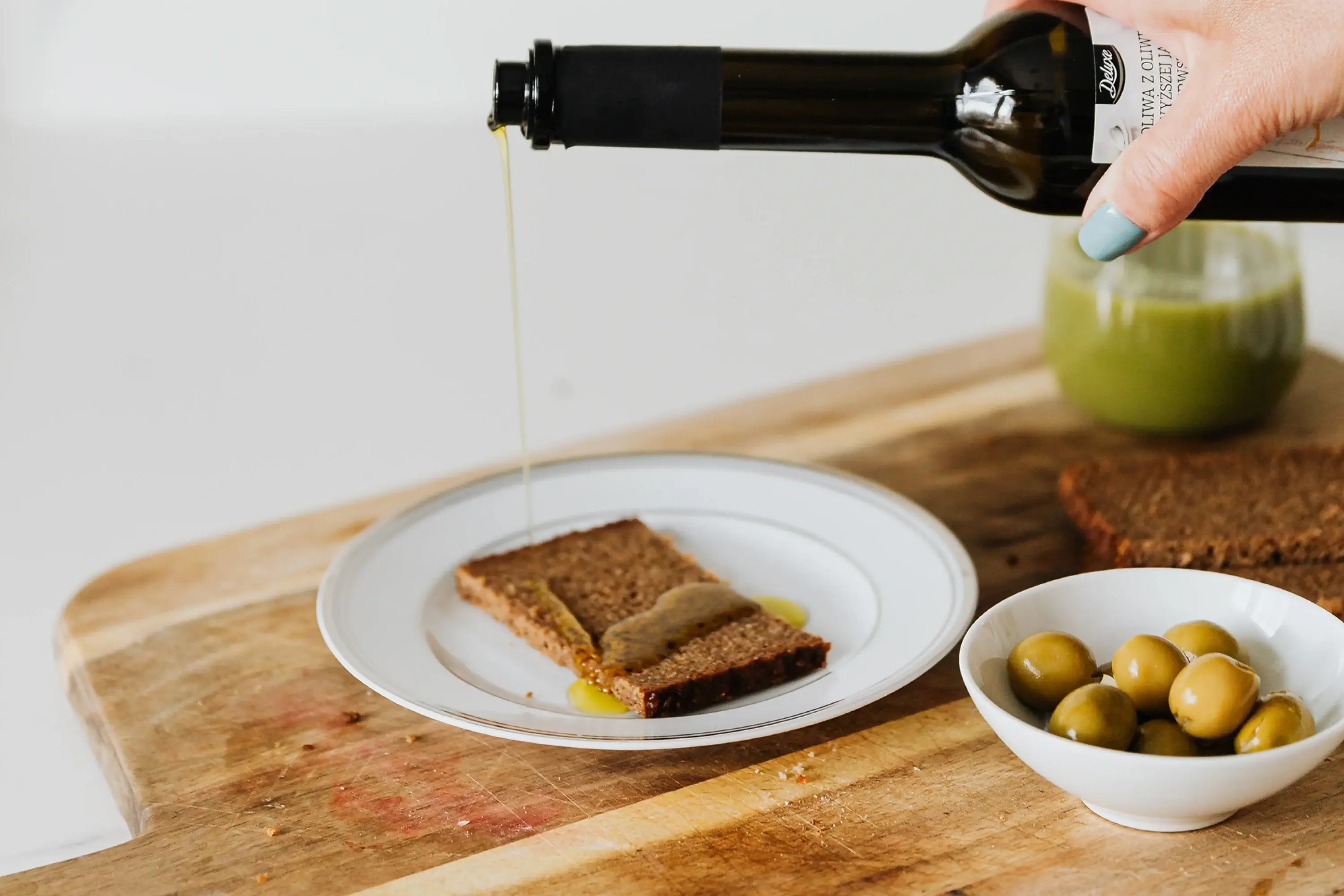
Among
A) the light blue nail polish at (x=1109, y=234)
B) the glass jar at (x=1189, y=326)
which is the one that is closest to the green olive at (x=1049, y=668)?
the light blue nail polish at (x=1109, y=234)

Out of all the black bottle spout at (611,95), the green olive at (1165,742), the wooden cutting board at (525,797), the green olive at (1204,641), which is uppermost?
the black bottle spout at (611,95)

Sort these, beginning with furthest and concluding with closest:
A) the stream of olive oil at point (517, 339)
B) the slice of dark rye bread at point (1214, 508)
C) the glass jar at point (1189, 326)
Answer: the glass jar at point (1189, 326), the slice of dark rye bread at point (1214, 508), the stream of olive oil at point (517, 339)

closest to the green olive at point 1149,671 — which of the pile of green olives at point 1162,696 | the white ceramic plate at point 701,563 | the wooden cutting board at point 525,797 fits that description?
the pile of green olives at point 1162,696

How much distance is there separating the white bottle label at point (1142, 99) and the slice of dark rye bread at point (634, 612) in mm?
657

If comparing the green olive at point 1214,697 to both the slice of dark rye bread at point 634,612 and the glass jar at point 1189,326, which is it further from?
the glass jar at point 1189,326

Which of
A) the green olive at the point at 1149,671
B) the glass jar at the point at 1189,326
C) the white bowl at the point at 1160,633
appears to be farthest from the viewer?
the glass jar at the point at 1189,326

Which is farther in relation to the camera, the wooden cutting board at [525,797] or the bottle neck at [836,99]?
the bottle neck at [836,99]

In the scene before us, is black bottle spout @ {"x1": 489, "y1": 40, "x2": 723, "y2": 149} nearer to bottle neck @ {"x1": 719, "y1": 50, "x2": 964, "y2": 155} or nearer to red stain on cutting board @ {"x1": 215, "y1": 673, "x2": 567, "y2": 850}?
bottle neck @ {"x1": 719, "y1": 50, "x2": 964, "y2": 155}

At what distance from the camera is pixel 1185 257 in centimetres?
227

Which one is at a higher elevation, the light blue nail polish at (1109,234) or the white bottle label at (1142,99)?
the white bottle label at (1142,99)

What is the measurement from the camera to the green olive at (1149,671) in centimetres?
142

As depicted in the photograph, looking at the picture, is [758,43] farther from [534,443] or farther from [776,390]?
[776,390]

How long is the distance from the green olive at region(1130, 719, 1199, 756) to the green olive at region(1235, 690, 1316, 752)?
0.14 feet

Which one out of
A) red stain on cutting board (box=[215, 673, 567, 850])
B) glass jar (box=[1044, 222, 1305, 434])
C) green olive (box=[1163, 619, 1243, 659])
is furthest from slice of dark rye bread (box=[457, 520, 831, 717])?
glass jar (box=[1044, 222, 1305, 434])
